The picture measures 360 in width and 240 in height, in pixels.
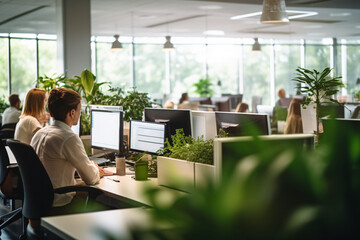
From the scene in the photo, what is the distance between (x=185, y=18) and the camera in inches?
453

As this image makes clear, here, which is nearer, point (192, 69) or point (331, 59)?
point (192, 69)

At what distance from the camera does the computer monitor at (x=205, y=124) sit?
3.76m

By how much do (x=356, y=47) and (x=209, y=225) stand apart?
1865 cm

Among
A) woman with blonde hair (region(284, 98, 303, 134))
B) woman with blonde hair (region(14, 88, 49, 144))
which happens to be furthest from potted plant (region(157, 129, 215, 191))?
woman with blonde hair (region(284, 98, 303, 134))

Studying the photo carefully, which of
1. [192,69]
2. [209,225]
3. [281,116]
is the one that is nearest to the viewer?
[209,225]

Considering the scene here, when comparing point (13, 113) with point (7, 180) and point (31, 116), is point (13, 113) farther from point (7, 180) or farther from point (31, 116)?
point (7, 180)

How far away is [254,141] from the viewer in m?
0.83

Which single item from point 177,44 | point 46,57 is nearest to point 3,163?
point 46,57

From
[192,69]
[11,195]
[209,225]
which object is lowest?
[11,195]

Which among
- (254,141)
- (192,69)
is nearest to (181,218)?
(254,141)

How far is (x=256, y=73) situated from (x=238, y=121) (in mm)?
14112

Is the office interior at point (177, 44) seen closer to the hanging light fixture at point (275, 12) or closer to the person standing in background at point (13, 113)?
the person standing in background at point (13, 113)

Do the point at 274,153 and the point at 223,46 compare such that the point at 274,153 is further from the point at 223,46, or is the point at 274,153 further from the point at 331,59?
the point at 331,59

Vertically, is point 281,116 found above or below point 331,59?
below
